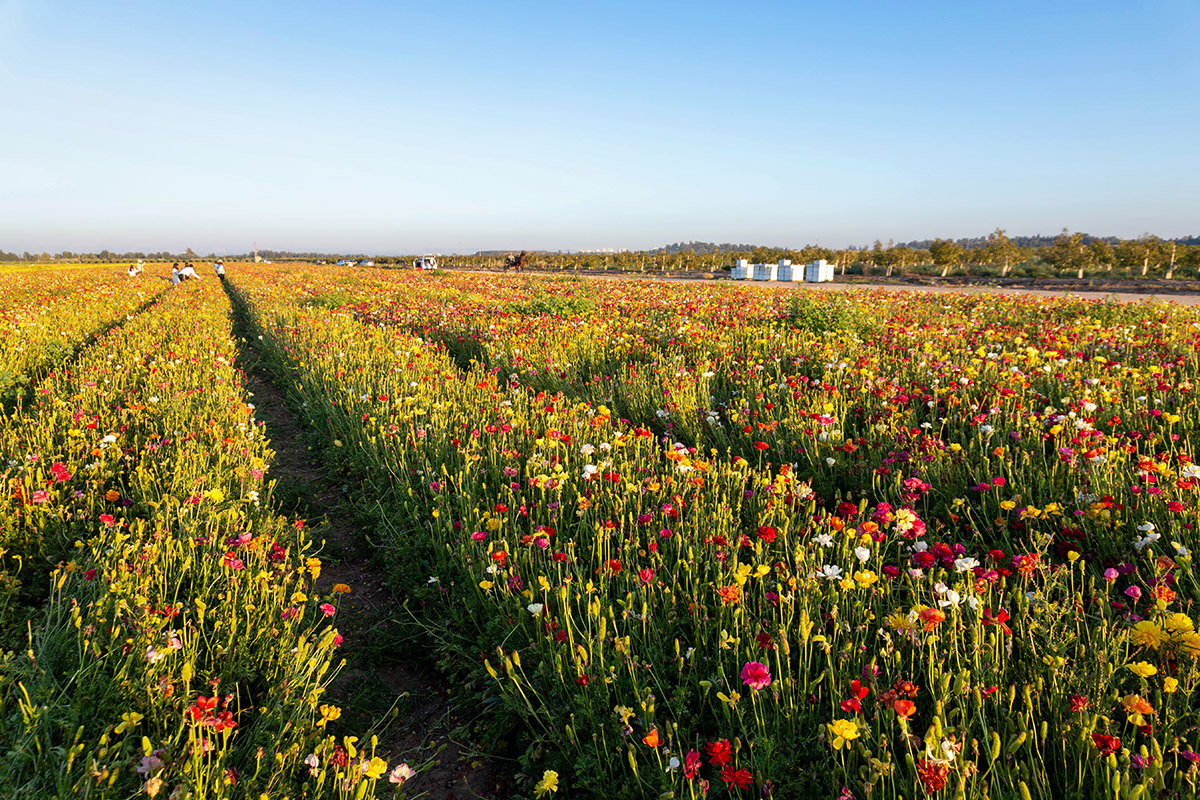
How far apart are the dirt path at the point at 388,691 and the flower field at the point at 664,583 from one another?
0.41 ft

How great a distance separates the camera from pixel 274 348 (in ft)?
34.7

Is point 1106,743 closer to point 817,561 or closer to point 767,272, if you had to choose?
point 817,561

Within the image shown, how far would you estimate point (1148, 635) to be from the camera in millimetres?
1980

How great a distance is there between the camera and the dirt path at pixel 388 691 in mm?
2465

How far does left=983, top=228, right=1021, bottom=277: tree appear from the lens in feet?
144

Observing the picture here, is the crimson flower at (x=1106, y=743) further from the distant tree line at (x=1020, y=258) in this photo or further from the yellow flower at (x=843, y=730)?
the distant tree line at (x=1020, y=258)

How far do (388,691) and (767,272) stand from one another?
1726 inches

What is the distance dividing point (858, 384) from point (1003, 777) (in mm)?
4184

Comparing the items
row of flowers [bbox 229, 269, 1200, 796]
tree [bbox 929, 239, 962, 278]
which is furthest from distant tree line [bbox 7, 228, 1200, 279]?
row of flowers [bbox 229, 269, 1200, 796]

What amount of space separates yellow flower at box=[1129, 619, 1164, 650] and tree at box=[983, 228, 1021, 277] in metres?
50.4

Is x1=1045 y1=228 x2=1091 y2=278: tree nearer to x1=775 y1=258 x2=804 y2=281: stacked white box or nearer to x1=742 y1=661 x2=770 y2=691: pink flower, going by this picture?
x1=775 y1=258 x2=804 y2=281: stacked white box

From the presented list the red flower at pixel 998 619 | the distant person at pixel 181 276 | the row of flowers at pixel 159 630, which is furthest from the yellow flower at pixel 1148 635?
the distant person at pixel 181 276

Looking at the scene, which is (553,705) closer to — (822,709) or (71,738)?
(822,709)

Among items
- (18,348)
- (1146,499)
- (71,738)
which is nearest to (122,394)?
(18,348)
